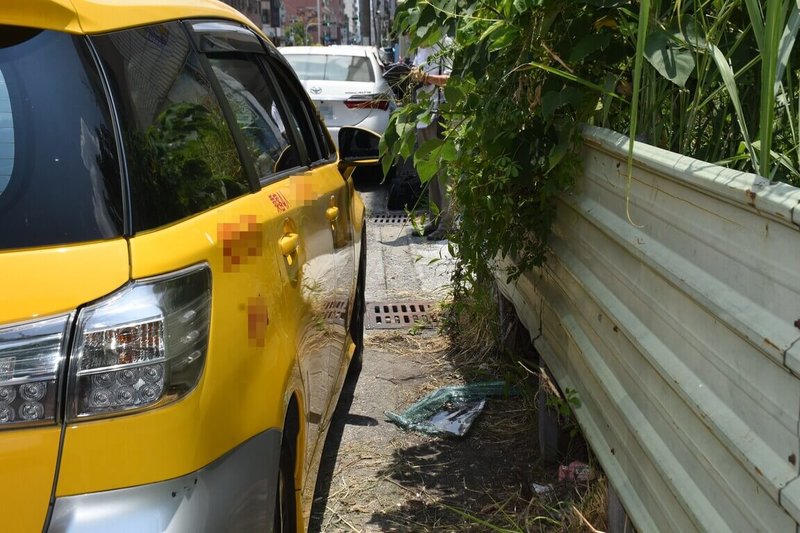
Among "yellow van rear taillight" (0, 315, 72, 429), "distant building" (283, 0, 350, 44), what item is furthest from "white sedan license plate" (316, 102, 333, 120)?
"distant building" (283, 0, 350, 44)

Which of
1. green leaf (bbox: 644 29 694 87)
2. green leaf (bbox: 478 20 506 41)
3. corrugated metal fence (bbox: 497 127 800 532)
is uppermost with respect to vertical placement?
green leaf (bbox: 478 20 506 41)

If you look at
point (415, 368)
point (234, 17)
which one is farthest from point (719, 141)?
point (415, 368)

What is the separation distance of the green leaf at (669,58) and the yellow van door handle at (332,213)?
1.51 meters

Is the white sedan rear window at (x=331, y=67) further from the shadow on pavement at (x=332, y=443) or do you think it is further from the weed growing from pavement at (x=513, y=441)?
the shadow on pavement at (x=332, y=443)

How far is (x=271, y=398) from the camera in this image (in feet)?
6.88

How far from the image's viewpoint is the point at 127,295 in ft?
5.53

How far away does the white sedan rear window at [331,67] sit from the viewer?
36.2 feet

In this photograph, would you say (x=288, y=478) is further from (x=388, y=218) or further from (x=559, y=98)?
(x=388, y=218)

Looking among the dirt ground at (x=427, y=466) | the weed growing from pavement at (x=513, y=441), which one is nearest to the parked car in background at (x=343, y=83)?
the weed growing from pavement at (x=513, y=441)

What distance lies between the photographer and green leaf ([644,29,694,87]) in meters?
2.17

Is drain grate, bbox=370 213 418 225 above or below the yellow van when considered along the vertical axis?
below

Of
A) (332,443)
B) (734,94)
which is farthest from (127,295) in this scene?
(332,443)

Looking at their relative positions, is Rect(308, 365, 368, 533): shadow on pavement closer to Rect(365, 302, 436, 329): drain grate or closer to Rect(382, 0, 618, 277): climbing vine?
Rect(365, 302, 436, 329): drain grate

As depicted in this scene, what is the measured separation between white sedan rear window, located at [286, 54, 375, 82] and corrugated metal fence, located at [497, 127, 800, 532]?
8464 mm
